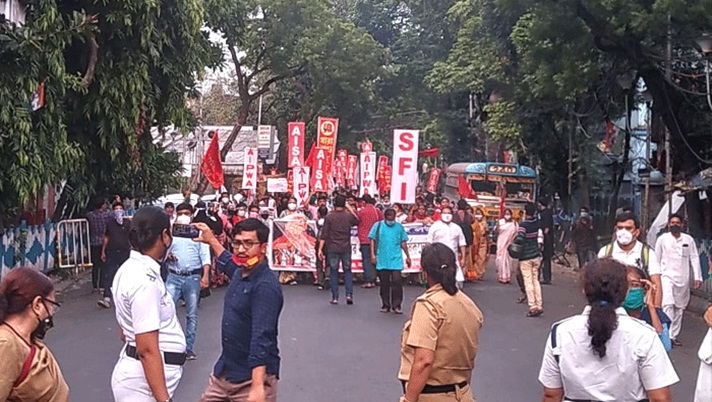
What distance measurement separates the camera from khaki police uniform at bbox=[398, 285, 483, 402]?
505cm

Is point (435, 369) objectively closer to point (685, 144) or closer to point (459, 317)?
point (459, 317)

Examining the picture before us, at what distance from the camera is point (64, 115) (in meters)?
17.6

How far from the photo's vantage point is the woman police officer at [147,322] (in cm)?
470

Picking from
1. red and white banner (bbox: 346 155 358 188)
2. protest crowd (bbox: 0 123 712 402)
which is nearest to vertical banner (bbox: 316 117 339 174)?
red and white banner (bbox: 346 155 358 188)

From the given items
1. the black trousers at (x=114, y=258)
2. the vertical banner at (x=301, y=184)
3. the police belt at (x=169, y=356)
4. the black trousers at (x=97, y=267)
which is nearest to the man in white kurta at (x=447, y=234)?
the black trousers at (x=114, y=258)

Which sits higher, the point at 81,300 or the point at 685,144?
the point at 685,144

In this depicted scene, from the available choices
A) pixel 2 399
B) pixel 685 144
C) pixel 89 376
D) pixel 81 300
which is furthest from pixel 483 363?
pixel 685 144

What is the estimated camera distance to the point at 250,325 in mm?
5023

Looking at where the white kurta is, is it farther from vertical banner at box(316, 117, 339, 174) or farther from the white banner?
the white banner

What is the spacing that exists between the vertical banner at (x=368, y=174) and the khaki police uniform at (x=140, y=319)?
26169 mm

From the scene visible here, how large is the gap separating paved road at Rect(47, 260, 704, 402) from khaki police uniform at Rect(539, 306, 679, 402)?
4428 mm

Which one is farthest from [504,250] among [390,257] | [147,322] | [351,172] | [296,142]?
[351,172]

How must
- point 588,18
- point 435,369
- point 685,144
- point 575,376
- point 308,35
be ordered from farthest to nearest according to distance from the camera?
1. point 308,35
2. point 685,144
3. point 588,18
4. point 435,369
5. point 575,376

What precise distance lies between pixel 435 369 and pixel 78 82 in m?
13.3
